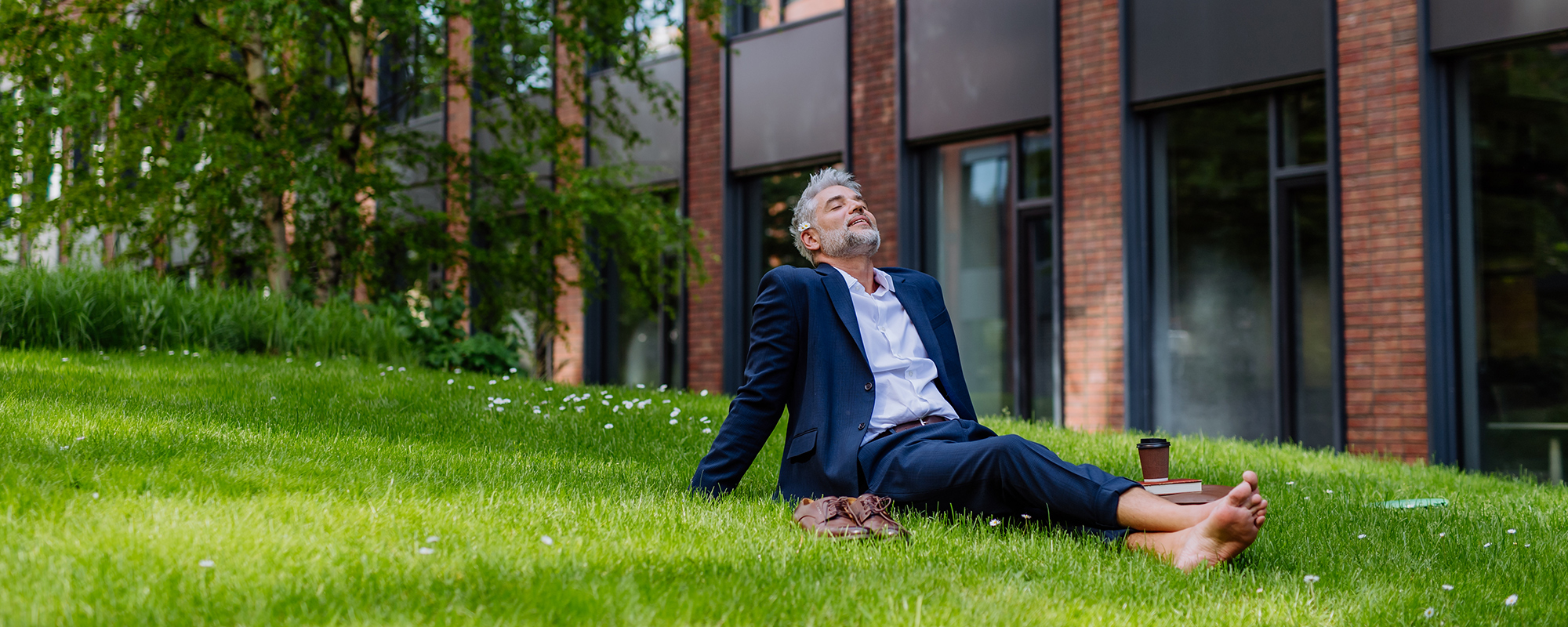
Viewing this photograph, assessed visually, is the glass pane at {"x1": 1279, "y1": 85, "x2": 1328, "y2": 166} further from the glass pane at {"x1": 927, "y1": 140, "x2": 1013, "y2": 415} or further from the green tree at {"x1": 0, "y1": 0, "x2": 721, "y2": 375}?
the green tree at {"x1": 0, "y1": 0, "x2": 721, "y2": 375}

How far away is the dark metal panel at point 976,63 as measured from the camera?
434 inches

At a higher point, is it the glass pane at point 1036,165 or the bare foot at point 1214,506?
the glass pane at point 1036,165

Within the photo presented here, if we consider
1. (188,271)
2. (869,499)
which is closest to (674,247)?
(188,271)

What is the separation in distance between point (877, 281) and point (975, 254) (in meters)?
7.18

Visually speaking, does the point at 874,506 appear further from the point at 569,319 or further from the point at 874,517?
the point at 569,319

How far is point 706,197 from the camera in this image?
1392 centimetres

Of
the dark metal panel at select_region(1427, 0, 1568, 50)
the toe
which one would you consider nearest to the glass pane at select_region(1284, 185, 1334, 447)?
the dark metal panel at select_region(1427, 0, 1568, 50)

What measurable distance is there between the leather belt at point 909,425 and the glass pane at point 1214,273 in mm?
6214

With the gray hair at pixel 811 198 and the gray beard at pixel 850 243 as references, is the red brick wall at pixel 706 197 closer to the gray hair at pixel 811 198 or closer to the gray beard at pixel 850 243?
the gray hair at pixel 811 198

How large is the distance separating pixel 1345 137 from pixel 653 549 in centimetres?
754

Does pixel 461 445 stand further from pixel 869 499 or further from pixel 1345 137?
pixel 1345 137

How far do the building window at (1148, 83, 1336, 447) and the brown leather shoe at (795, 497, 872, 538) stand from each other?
6654 mm

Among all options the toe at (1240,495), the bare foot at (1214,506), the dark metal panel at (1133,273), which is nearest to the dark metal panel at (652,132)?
the dark metal panel at (1133,273)

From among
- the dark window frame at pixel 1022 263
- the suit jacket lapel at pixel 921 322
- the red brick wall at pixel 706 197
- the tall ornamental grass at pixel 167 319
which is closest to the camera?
the suit jacket lapel at pixel 921 322
